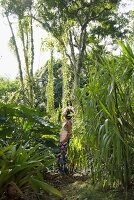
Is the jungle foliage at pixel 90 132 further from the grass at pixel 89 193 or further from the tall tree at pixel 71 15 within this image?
the tall tree at pixel 71 15

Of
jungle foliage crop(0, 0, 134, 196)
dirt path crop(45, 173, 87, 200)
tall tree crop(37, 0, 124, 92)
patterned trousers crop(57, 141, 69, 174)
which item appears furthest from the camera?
tall tree crop(37, 0, 124, 92)

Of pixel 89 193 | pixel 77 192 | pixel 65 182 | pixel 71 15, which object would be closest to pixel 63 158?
pixel 65 182

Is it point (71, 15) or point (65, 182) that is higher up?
point (71, 15)

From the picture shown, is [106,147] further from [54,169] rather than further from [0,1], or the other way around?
[0,1]

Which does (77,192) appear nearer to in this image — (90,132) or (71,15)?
(90,132)

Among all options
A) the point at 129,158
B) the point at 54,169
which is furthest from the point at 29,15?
the point at 129,158

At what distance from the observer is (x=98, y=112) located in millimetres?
3852

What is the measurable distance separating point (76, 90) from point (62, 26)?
401 inches

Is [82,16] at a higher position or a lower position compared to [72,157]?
higher

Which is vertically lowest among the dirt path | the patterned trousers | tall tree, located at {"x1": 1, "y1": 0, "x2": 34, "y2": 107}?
the dirt path

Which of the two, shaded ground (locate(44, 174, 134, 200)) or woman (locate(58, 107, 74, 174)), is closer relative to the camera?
shaded ground (locate(44, 174, 134, 200))

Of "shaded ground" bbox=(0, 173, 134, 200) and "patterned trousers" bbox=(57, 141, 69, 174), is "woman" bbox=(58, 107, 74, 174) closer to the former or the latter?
"patterned trousers" bbox=(57, 141, 69, 174)

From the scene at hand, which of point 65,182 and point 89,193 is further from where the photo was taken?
point 65,182

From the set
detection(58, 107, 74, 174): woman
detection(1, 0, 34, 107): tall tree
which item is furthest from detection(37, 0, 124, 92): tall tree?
detection(58, 107, 74, 174): woman
